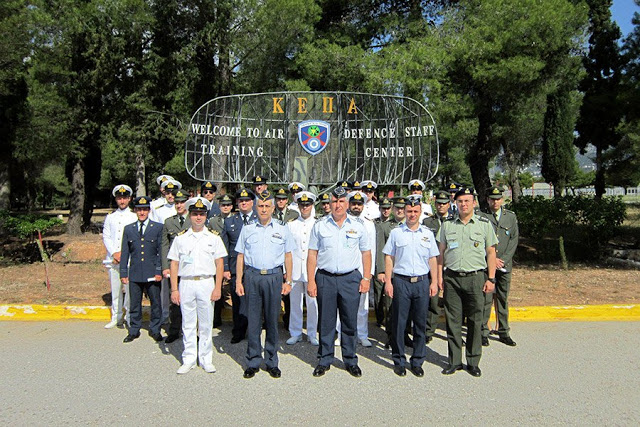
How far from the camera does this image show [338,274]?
4.80m

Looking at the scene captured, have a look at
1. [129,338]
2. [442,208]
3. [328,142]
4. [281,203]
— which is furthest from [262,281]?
[328,142]

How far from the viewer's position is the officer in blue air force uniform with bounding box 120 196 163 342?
5.80 metres

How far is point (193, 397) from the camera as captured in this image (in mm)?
4148

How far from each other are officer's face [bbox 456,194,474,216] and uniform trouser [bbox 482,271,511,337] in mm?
1322

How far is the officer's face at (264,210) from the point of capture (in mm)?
4820

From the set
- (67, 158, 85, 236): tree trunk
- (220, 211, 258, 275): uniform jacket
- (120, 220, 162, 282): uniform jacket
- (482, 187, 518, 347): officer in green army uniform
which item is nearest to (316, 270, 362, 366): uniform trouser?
(220, 211, 258, 275): uniform jacket

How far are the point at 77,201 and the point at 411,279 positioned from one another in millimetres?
15261

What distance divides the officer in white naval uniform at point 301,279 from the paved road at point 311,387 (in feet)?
0.96

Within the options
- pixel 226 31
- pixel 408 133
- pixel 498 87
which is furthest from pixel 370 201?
pixel 226 31

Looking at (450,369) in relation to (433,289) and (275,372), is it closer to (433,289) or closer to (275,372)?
(433,289)

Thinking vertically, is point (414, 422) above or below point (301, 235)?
below

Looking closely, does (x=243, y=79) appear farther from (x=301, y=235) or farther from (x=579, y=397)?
(x=579, y=397)

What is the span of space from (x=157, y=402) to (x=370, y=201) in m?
4.56

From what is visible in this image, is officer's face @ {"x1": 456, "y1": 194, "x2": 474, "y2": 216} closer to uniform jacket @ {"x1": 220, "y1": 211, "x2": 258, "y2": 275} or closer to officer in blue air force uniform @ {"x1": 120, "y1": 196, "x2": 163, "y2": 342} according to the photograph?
uniform jacket @ {"x1": 220, "y1": 211, "x2": 258, "y2": 275}
